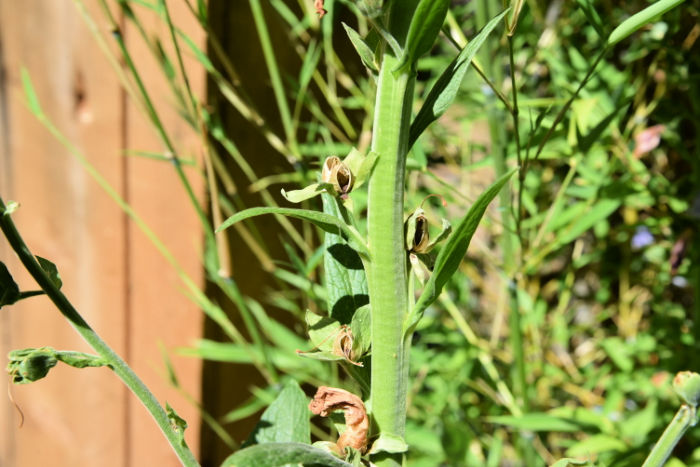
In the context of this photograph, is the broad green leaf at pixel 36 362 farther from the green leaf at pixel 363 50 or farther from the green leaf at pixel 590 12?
the green leaf at pixel 590 12

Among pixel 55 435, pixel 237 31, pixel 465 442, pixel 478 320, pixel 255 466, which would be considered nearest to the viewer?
pixel 255 466

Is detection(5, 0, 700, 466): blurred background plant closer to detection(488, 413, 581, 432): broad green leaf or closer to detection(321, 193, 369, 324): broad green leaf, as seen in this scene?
detection(488, 413, 581, 432): broad green leaf

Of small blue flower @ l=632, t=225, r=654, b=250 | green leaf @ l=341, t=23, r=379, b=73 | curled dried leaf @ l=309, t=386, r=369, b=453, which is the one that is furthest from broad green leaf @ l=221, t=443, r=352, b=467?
small blue flower @ l=632, t=225, r=654, b=250

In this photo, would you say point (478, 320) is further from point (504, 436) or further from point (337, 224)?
point (337, 224)

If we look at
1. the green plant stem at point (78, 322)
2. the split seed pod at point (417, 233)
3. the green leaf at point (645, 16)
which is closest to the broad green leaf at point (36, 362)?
the green plant stem at point (78, 322)

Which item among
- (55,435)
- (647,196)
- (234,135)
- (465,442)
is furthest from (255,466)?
(55,435)

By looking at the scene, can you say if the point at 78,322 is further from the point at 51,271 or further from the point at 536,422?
the point at 536,422

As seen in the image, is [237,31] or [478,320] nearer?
[237,31]
